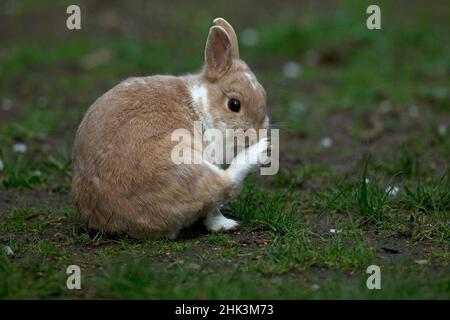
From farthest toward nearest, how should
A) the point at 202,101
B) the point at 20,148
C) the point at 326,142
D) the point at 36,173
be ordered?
the point at 326,142
the point at 20,148
the point at 36,173
the point at 202,101

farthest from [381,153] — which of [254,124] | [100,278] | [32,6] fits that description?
[32,6]

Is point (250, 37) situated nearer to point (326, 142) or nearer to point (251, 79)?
point (326, 142)

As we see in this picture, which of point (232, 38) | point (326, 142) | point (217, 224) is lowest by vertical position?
point (217, 224)

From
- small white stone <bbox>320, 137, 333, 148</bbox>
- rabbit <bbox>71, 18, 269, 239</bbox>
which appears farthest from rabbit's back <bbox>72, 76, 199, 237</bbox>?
small white stone <bbox>320, 137, 333, 148</bbox>

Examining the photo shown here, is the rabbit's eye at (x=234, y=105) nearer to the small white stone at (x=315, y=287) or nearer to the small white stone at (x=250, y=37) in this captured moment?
the small white stone at (x=315, y=287)

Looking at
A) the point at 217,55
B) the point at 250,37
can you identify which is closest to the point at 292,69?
the point at 250,37

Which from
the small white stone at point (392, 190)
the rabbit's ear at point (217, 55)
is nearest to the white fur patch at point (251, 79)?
the rabbit's ear at point (217, 55)

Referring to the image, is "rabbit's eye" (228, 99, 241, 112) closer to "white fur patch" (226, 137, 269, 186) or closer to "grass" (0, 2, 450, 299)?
"white fur patch" (226, 137, 269, 186)
